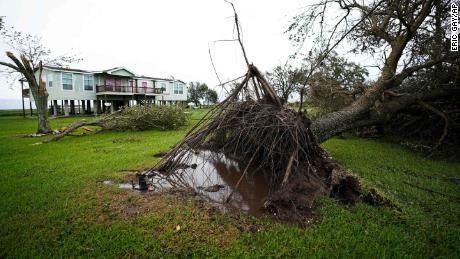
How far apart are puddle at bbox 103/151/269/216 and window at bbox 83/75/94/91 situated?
28035 mm

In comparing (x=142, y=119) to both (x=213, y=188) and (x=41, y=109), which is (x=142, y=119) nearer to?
(x=41, y=109)

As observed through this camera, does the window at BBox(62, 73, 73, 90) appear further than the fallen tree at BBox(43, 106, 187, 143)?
Yes

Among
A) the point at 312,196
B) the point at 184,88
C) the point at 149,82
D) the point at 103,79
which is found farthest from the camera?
the point at 184,88

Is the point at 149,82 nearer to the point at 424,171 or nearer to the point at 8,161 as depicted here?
the point at 8,161

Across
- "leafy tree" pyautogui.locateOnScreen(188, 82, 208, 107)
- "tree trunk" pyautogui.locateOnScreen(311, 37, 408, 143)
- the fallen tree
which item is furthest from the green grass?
"leafy tree" pyautogui.locateOnScreen(188, 82, 208, 107)

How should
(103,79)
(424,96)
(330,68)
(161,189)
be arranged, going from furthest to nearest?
(103,79)
(330,68)
(424,96)
(161,189)

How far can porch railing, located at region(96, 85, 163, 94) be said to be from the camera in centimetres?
2802

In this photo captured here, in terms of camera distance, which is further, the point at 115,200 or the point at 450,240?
the point at 115,200

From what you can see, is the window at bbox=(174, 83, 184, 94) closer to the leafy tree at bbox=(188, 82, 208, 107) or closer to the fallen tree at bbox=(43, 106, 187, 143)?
the leafy tree at bbox=(188, 82, 208, 107)

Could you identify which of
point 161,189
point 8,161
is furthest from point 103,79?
point 161,189

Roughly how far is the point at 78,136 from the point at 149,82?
80.8 ft

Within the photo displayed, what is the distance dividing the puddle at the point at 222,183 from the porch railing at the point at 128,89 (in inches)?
1053

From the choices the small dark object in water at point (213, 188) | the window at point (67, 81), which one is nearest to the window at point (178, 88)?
Result: the window at point (67, 81)

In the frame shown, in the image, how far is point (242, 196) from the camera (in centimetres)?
368
